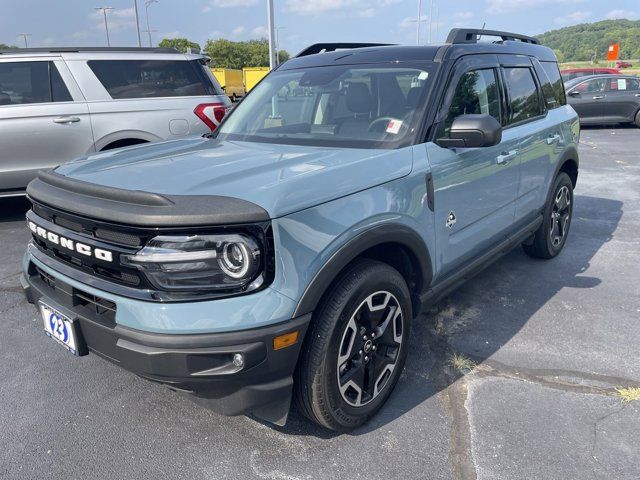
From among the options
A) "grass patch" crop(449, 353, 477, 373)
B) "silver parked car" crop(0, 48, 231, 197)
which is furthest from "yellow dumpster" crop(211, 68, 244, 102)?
"grass patch" crop(449, 353, 477, 373)

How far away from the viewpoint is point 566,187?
4.95 m

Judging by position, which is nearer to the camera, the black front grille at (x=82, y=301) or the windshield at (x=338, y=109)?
the black front grille at (x=82, y=301)

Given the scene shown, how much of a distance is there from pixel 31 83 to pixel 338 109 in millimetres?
4371

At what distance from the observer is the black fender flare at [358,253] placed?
2109mm

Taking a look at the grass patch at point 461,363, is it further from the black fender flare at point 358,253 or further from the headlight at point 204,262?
the headlight at point 204,262

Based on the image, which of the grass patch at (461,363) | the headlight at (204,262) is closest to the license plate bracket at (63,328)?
the headlight at (204,262)

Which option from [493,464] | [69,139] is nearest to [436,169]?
[493,464]

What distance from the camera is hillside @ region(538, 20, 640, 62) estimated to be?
76.9 metres

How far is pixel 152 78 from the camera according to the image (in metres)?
6.36

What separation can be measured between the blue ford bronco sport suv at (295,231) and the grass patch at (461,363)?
1.49ft

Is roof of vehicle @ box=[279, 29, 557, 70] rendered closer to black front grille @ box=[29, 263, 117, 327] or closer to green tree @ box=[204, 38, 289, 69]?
black front grille @ box=[29, 263, 117, 327]

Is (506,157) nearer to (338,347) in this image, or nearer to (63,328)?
(338,347)

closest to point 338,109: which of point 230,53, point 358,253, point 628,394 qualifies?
point 358,253

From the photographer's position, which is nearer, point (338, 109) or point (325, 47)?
point (338, 109)
